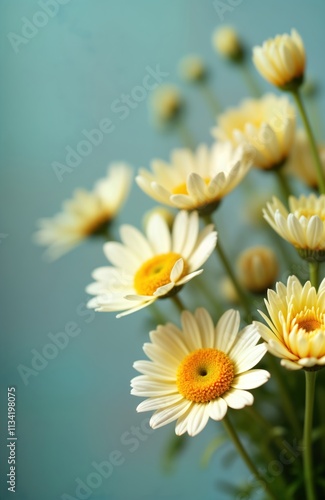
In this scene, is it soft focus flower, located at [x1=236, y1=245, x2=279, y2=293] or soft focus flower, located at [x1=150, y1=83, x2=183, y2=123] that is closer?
soft focus flower, located at [x1=236, y1=245, x2=279, y2=293]

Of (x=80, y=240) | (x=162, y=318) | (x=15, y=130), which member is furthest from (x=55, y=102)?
(x=162, y=318)

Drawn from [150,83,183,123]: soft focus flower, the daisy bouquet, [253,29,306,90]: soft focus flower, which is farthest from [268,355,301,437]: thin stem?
[150,83,183,123]: soft focus flower

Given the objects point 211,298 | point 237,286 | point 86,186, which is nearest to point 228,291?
point 211,298

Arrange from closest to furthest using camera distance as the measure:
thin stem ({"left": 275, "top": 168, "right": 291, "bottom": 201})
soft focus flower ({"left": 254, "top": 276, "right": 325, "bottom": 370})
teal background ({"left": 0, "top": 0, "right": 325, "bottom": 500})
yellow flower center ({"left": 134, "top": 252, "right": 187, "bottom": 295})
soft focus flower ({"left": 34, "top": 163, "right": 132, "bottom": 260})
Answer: soft focus flower ({"left": 254, "top": 276, "right": 325, "bottom": 370}) < yellow flower center ({"left": 134, "top": 252, "right": 187, "bottom": 295}) < thin stem ({"left": 275, "top": 168, "right": 291, "bottom": 201}) < soft focus flower ({"left": 34, "top": 163, "right": 132, "bottom": 260}) < teal background ({"left": 0, "top": 0, "right": 325, "bottom": 500})

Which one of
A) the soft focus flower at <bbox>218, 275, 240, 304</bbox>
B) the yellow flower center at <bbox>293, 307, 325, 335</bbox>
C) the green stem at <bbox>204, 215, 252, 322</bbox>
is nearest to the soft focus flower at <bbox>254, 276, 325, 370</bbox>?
the yellow flower center at <bbox>293, 307, 325, 335</bbox>

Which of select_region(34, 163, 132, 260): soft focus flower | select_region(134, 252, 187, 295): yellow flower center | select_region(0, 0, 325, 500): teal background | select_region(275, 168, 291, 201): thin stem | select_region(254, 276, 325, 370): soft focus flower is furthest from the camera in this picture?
select_region(0, 0, 325, 500): teal background

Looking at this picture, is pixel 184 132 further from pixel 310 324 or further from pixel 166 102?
pixel 310 324

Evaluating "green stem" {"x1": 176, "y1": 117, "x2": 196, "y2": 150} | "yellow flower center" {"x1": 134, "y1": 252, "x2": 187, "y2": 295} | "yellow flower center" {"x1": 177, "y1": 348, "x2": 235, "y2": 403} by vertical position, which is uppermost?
"green stem" {"x1": 176, "y1": 117, "x2": 196, "y2": 150}

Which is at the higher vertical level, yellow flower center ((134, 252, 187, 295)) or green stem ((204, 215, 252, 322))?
yellow flower center ((134, 252, 187, 295))

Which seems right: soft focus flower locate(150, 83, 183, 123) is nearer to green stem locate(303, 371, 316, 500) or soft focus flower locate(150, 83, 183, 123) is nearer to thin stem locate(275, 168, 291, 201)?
thin stem locate(275, 168, 291, 201)
